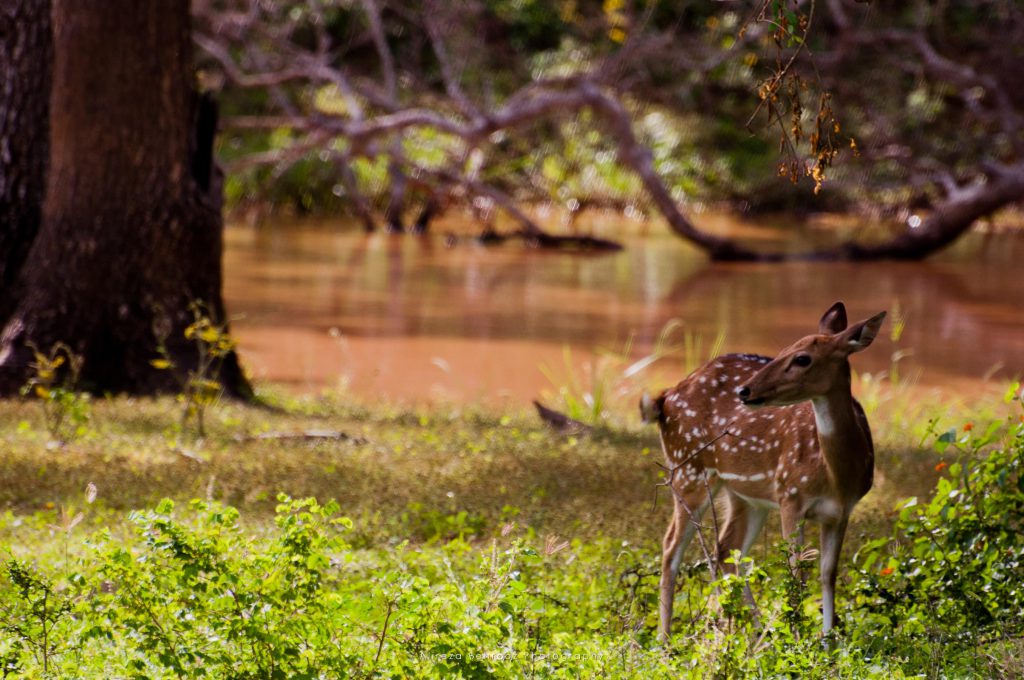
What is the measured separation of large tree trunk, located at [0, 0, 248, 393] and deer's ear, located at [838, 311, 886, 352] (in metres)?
5.87

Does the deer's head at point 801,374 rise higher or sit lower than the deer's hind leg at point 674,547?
higher

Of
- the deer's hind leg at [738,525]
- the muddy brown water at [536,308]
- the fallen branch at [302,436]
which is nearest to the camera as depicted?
the deer's hind leg at [738,525]

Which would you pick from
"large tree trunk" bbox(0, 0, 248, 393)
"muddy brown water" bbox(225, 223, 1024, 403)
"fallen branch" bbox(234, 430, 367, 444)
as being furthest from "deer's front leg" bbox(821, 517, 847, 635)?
"muddy brown water" bbox(225, 223, 1024, 403)

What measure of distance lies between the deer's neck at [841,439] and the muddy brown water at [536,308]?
21.1ft

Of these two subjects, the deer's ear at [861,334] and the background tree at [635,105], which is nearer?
the deer's ear at [861,334]

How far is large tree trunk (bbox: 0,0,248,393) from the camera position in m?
9.77

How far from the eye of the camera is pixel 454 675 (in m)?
4.13

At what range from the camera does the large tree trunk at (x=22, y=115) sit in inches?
409

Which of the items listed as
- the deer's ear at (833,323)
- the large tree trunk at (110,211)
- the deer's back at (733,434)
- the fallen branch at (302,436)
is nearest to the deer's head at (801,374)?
the deer's ear at (833,323)

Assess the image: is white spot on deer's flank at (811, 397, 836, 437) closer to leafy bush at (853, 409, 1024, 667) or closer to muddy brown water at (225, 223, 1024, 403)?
leafy bush at (853, 409, 1024, 667)

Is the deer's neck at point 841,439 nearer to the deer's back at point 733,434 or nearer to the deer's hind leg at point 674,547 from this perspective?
the deer's back at point 733,434

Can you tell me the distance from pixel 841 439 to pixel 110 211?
6110mm

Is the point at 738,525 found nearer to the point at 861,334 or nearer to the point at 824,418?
the point at 824,418

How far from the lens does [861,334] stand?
16.1 ft
